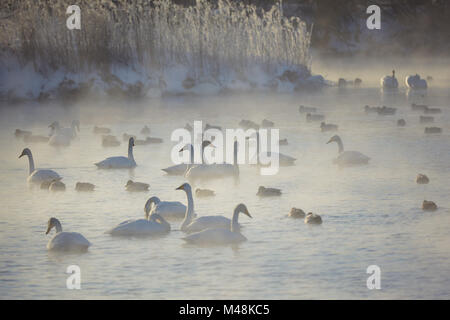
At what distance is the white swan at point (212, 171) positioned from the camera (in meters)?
14.5

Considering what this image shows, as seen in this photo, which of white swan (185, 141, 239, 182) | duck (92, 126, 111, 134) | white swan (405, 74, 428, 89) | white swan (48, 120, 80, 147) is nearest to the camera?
white swan (185, 141, 239, 182)

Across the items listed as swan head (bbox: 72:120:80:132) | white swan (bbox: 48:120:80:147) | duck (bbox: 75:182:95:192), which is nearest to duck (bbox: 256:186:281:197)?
duck (bbox: 75:182:95:192)

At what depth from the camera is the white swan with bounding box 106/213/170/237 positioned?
34.3 feet

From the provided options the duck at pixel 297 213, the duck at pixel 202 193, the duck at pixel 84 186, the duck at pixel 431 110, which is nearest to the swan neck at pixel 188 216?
the duck at pixel 297 213

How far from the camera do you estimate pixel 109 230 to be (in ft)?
35.1

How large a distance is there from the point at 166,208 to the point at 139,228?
971mm

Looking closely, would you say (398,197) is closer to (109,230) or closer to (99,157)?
(109,230)

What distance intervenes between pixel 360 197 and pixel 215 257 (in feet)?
12.0

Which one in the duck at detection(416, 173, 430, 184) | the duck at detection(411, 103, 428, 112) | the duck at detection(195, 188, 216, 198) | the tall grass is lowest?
the duck at detection(195, 188, 216, 198)

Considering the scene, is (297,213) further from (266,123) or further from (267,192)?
(266,123)

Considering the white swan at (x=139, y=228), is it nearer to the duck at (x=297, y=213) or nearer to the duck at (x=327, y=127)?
the duck at (x=297, y=213)

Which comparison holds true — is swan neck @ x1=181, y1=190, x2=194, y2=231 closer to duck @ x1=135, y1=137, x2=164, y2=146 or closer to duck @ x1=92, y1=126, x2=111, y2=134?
duck @ x1=135, y1=137, x2=164, y2=146

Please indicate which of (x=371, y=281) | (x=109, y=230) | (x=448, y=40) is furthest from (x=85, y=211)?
(x=448, y=40)

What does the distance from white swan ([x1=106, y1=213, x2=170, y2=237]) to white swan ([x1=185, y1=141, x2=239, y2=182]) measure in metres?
3.82
